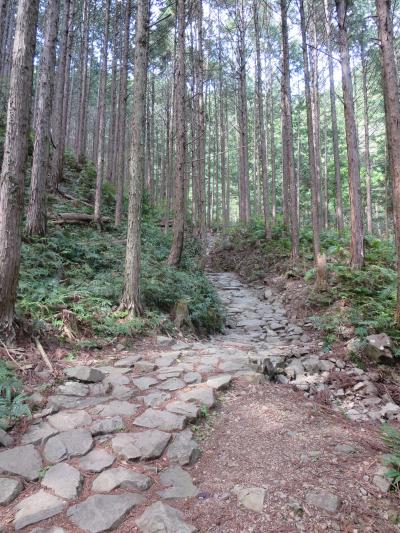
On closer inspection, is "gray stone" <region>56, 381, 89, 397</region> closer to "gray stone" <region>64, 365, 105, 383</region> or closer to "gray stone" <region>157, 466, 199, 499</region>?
"gray stone" <region>64, 365, 105, 383</region>

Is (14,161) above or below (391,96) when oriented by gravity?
below

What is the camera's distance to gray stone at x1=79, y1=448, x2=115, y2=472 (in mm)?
2875

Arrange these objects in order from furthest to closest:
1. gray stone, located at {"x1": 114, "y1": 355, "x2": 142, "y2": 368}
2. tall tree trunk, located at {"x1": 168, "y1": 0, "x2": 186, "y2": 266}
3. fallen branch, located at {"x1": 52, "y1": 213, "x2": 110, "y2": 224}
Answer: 1. tall tree trunk, located at {"x1": 168, "y1": 0, "x2": 186, "y2": 266}
2. fallen branch, located at {"x1": 52, "y1": 213, "x2": 110, "y2": 224}
3. gray stone, located at {"x1": 114, "y1": 355, "x2": 142, "y2": 368}

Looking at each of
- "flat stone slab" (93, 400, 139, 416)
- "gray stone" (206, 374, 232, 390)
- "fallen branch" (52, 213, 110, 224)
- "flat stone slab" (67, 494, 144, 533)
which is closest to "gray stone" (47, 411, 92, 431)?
"flat stone slab" (93, 400, 139, 416)

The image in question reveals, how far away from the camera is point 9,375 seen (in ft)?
13.2

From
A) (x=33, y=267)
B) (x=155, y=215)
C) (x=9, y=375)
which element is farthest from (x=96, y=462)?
(x=155, y=215)

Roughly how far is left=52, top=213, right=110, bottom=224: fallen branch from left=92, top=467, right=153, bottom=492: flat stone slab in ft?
29.9

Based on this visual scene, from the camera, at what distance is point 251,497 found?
103 inches

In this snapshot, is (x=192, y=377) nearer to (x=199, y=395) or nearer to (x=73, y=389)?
(x=199, y=395)

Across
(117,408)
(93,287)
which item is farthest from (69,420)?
(93,287)

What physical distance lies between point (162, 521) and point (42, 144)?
874 cm

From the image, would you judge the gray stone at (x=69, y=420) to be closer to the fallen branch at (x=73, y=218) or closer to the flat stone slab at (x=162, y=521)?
the flat stone slab at (x=162, y=521)

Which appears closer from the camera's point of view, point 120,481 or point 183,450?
point 120,481

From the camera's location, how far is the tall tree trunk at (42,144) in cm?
886
